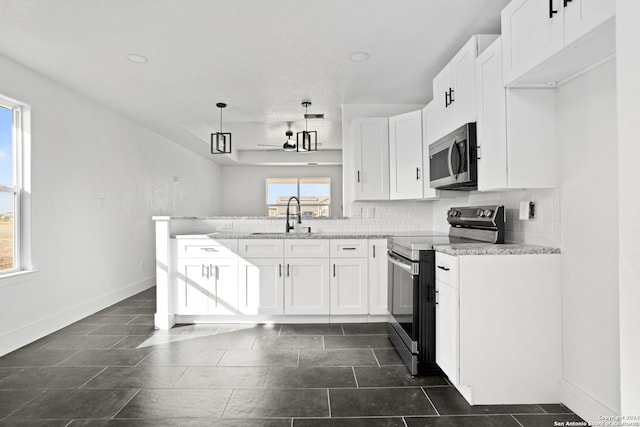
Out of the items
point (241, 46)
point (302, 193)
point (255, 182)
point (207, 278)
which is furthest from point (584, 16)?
point (255, 182)

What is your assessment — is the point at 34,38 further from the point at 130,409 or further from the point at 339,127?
the point at 339,127

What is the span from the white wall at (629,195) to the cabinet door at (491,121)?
52.9 inches

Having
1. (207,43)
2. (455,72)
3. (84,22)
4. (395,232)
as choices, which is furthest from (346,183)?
(84,22)

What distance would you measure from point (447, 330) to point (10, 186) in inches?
143

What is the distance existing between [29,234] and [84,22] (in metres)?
1.89

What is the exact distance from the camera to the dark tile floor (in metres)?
1.91

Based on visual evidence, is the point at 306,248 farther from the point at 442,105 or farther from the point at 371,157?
the point at 442,105

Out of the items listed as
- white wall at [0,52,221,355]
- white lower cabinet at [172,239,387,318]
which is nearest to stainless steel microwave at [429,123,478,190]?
white lower cabinet at [172,239,387,318]

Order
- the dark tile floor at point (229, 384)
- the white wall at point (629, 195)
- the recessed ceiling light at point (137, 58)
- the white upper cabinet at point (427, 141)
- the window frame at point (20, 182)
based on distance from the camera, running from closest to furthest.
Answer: the white wall at point (629, 195) < the dark tile floor at point (229, 384) < the recessed ceiling light at point (137, 58) < the window frame at point (20, 182) < the white upper cabinet at point (427, 141)

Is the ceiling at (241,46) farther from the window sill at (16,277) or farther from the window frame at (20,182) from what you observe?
the window sill at (16,277)

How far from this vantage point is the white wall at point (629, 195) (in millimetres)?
780

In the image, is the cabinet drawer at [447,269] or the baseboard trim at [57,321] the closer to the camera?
the cabinet drawer at [447,269]

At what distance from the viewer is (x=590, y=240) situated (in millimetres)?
1828

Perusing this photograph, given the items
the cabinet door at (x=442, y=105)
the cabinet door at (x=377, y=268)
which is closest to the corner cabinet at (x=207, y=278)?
the cabinet door at (x=377, y=268)
